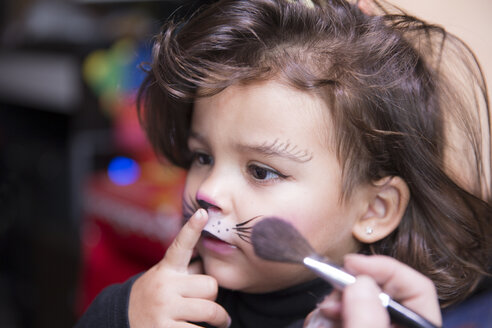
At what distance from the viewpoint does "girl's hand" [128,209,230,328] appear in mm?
521

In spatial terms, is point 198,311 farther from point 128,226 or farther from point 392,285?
point 128,226

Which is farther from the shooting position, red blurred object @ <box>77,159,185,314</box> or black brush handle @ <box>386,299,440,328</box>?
red blurred object @ <box>77,159,185,314</box>

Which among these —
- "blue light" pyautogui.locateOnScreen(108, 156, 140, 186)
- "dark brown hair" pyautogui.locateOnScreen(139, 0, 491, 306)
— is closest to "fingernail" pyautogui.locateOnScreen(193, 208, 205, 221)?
"dark brown hair" pyautogui.locateOnScreen(139, 0, 491, 306)

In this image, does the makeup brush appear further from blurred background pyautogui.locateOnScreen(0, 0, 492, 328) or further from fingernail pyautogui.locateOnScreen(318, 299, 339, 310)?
blurred background pyautogui.locateOnScreen(0, 0, 492, 328)

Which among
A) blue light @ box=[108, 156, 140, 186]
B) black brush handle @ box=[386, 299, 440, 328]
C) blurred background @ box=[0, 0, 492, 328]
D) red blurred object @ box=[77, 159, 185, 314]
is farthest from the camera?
blue light @ box=[108, 156, 140, 186]

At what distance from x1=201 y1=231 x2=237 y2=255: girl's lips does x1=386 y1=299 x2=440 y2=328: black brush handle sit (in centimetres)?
19

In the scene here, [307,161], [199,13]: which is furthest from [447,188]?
[199,13]

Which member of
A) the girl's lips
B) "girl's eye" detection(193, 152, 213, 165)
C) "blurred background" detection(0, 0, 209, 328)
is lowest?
"blurred background" detection(0, 0, 209, 328)

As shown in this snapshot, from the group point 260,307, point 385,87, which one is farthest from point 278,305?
point 385,87

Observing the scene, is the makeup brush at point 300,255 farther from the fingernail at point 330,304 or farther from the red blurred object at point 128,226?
the red blurred object at point 128,226

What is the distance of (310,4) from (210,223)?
0.85 ft

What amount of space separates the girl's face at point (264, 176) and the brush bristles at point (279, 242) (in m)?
0.05

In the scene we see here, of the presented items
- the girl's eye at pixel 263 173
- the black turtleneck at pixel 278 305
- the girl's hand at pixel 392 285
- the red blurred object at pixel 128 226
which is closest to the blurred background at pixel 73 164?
the red blurred object at pixel 128 226

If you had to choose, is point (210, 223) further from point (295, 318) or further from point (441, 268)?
point (441, 268)
